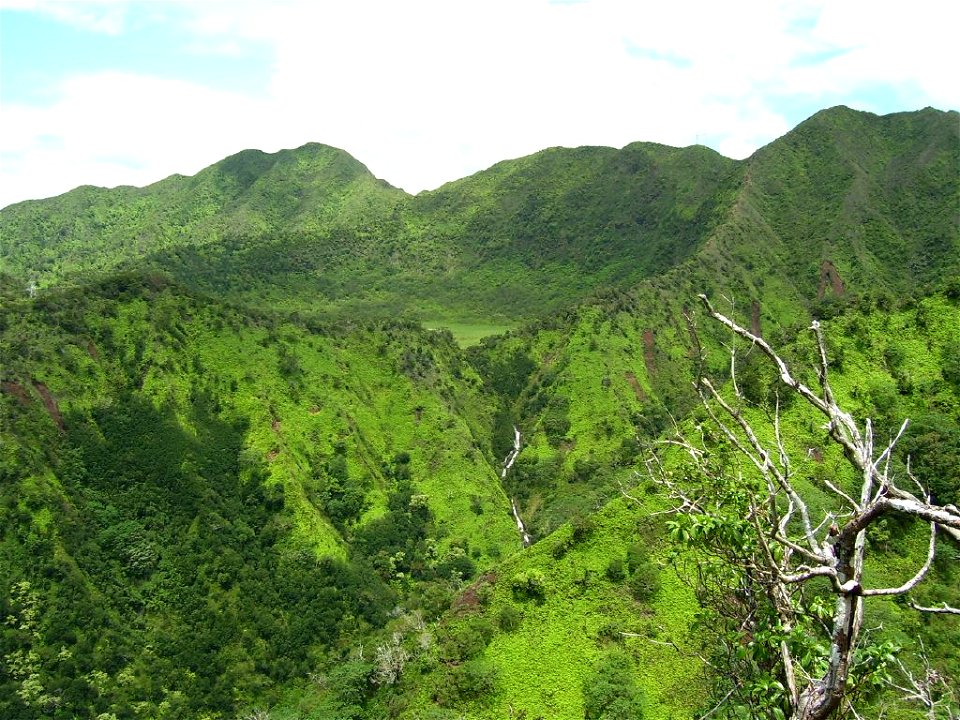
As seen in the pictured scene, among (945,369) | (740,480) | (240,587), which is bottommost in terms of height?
(240,587)

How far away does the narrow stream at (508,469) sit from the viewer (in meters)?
96.9

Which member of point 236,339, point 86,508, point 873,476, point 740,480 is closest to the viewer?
point 873,476

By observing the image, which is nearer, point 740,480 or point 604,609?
point 740,480

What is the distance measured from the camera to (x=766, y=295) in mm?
160125

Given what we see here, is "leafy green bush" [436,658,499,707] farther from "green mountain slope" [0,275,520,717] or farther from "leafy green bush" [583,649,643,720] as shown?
"green mountain slope" [0,275,520,717]

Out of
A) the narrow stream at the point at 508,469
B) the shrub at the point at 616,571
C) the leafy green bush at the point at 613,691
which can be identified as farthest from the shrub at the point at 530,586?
the narrow stream at the point at 508,469

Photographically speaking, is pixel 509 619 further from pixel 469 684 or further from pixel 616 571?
pixel 616 571

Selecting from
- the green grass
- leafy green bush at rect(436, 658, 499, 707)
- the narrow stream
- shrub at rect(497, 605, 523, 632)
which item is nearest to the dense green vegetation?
shrub at rect(497, 605, 523, 632)

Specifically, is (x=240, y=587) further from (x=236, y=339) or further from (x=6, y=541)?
(x=236, y=339)

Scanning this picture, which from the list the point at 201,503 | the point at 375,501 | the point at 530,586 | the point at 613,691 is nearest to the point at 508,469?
the point at 375,501

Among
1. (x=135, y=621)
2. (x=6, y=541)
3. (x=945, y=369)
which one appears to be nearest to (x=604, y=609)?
(x=945, y=369)

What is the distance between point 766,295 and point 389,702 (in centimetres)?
14190

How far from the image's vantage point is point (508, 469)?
118812mm

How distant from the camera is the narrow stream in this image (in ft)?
318
